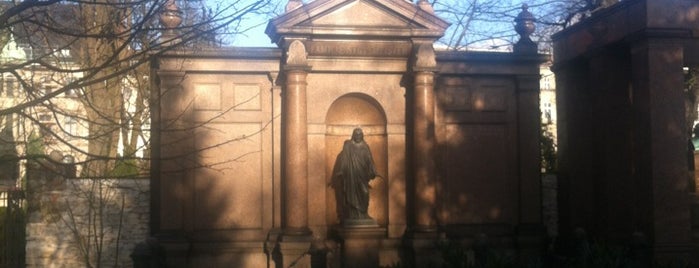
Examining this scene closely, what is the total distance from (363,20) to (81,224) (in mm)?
6124

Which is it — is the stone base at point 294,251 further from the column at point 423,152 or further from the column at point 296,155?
the column at point 423,152

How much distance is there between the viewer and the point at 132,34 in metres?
7.53

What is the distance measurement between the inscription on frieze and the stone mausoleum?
0.02 metres

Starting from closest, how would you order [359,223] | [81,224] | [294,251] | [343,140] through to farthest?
[294,251] → [359,223] → [81,224] → [343,140]

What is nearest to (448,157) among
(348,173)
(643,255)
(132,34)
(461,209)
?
(461,209)

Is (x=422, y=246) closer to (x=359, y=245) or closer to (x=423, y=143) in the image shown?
(x=359, y=245)

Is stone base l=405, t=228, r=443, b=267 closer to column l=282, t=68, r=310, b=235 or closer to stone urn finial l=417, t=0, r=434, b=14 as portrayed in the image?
column l=282, t=68, r=310, b=235

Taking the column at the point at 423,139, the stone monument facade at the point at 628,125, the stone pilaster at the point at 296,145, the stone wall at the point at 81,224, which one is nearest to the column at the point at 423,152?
the column at the point at 423,139

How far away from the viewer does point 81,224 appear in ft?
51.2

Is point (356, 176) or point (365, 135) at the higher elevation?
point (365, 135)

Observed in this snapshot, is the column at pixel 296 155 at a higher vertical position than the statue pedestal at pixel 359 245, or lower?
higher

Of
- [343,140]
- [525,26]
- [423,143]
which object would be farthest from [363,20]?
[525,26]

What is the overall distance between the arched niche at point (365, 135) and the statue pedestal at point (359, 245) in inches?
33.7

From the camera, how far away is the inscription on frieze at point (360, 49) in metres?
15.0
